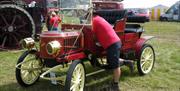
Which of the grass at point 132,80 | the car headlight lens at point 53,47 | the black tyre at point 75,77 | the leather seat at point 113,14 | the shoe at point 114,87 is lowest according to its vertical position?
the grass at point 132,80

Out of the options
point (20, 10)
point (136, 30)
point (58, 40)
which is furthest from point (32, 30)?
point (58, 40)

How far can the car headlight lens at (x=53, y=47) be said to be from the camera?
583 cm

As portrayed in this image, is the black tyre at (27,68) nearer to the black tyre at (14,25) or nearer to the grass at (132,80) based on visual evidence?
the grass at (132,80)

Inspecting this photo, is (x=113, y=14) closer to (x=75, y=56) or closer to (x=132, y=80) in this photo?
(x=132, y=80)

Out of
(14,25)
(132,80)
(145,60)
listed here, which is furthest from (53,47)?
(14,25)

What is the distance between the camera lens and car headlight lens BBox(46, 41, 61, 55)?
583 centimetres

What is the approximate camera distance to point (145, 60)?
314 inches

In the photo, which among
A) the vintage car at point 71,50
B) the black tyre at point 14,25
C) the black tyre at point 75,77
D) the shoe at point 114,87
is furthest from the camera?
the black tyre at point 14,25

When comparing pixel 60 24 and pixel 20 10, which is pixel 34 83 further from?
pixel 20 10

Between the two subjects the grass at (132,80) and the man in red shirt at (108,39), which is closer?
the man in red shirt at (108,39)

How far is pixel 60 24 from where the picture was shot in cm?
696

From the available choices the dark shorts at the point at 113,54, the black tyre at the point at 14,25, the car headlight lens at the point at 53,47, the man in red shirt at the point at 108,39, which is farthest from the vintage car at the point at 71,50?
the black tyre at the point at 14,25

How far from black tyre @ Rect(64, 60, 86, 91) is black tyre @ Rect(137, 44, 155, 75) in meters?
1.95

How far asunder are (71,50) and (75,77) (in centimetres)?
58
